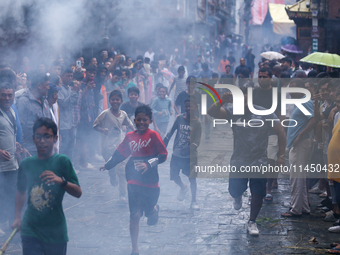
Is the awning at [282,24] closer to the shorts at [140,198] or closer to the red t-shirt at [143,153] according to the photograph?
the red t-shirt at [143,153]

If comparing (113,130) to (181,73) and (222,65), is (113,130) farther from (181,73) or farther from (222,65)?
(222,65)

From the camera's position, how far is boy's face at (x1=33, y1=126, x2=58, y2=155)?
3109 mm

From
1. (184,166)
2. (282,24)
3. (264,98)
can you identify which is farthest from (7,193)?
(282,24)

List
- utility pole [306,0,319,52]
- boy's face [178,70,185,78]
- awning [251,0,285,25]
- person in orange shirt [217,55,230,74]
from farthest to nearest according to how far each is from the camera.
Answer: awning [251,0,285,25] → person in orange shirt [217,55,230,74] → utility pole [306,0,319,52] → boy's face [178,70,185,78]

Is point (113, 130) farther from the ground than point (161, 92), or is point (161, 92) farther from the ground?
point (161, 92)

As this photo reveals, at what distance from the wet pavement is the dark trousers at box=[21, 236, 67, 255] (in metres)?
1.22

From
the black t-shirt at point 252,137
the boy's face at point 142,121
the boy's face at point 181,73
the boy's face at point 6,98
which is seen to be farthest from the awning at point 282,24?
the boy's face at point 6,98

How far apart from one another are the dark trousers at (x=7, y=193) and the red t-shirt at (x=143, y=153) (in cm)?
142

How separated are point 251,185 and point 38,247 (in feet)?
8.48

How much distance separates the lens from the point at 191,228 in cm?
498

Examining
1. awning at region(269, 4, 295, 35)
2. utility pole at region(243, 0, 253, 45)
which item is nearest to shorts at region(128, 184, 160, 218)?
awning at region(269, 4, 295, 35)

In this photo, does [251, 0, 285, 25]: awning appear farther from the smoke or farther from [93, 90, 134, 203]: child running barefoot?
[93, 90, 134, 203]: child running barefoot

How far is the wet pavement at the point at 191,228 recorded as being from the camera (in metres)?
4.39

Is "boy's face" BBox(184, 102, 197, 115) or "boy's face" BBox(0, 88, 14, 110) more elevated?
"boy's face" BBox(0, 88, 14, 110)
